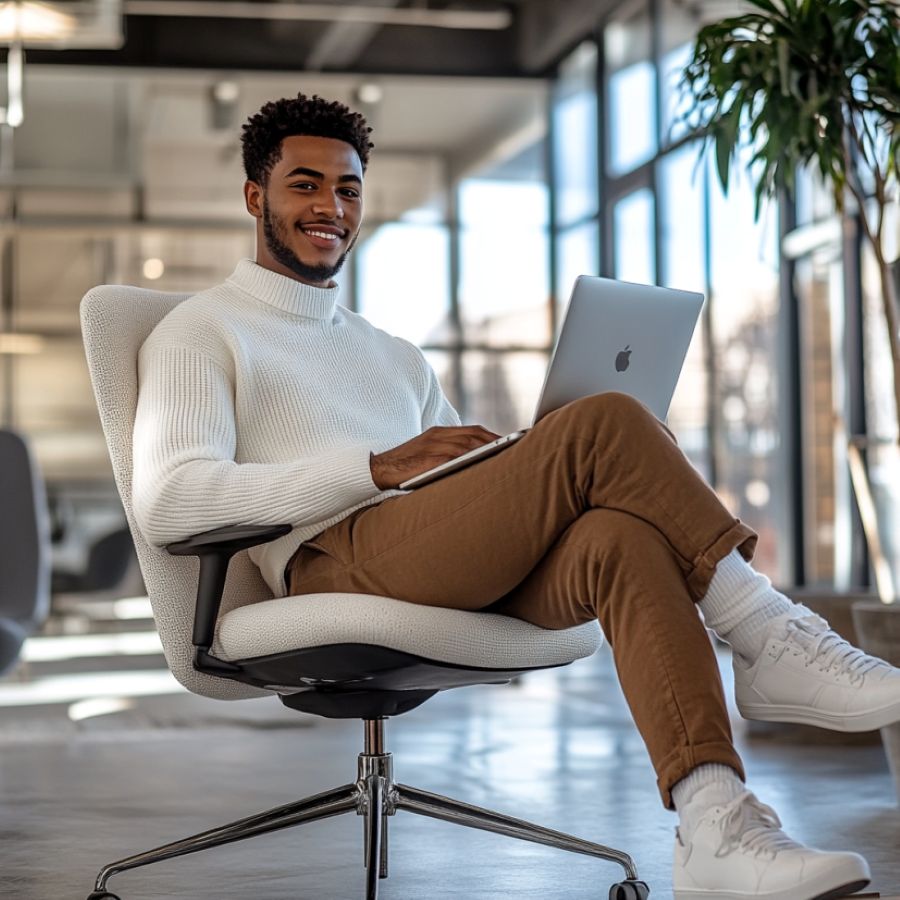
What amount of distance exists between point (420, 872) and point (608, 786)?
96cm

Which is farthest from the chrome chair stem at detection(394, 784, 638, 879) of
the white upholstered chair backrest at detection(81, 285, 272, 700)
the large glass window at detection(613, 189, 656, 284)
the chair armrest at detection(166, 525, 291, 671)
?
the large glass window at detection(613, 189, 656, 284)

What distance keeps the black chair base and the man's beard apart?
72cm

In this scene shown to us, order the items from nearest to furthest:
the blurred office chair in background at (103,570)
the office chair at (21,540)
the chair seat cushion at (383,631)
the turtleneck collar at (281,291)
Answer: the chair seat cushion at (383,631)
the turtleneck collar at (281,291)
the office chair at (21,540)
the blurred office chair in background at (103,570)

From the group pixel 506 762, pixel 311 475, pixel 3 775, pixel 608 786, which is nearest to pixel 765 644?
pixel 311 475

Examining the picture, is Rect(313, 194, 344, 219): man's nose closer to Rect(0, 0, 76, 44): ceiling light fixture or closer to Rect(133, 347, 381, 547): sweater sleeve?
Rect(133, 347, 381, 547): sweater sleeve

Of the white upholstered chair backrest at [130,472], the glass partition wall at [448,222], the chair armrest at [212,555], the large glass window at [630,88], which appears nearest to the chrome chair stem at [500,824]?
the white upholstered chair backrest at [130,472]

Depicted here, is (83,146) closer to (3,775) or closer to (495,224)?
(495,224)

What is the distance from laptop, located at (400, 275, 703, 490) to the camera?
194 cm

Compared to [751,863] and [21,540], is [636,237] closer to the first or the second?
[21,540]

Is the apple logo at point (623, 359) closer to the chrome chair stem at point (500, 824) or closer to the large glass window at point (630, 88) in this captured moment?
the chrome chair stem at point (500, 824)

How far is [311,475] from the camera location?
1.96 m

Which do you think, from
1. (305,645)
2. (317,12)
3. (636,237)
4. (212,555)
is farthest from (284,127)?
(317,12)

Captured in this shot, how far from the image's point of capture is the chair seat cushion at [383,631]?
192 cm

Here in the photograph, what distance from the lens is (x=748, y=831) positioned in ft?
5.33
